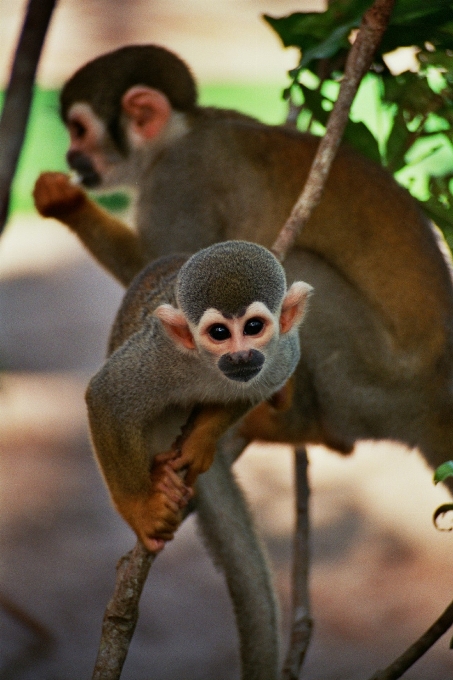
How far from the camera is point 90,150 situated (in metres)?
3.71

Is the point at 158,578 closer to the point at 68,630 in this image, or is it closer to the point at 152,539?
the point at 68,630

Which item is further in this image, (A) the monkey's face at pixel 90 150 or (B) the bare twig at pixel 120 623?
(A) the monkey's face at pixel 90 150

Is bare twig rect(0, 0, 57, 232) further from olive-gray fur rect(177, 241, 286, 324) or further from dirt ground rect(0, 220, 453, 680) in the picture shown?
dirt ground rect(0, 220, 453, 680)

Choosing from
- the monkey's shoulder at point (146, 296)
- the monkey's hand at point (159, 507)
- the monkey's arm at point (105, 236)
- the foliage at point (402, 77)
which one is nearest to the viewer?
the monkey's hand at point (159, 507)

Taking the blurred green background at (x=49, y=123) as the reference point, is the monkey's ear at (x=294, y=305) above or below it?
below

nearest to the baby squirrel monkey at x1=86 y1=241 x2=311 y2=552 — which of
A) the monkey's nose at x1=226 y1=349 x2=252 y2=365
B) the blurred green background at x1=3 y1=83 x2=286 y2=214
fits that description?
the monkey's nose at x1=226 y1=349 x2=252 y2=365

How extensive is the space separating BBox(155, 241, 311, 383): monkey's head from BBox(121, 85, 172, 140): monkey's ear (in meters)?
1.61

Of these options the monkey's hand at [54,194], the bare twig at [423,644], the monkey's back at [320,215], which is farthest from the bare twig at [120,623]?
the monkey's hand at [54,194]

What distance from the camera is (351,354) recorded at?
3496 millimetres

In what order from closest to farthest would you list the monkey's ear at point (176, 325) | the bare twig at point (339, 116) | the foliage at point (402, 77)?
the monkey's ear at point (176, 325)
the bare twig at point (339, 116)
the foliage at point (402, 77)

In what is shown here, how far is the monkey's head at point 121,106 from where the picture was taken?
142 inches

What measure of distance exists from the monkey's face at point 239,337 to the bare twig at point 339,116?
0.37 m

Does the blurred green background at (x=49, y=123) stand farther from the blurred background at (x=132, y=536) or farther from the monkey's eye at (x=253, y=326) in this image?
the monkey's eye at (x=253, y=326)

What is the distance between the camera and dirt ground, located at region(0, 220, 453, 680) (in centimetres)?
436
